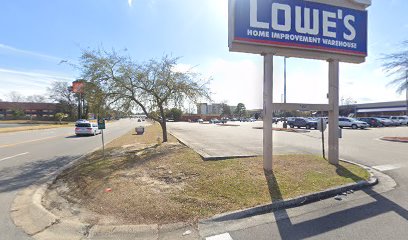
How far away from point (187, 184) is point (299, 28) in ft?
18.6

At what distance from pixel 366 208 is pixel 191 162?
5.04m

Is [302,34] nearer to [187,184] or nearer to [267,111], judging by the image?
[267,111]

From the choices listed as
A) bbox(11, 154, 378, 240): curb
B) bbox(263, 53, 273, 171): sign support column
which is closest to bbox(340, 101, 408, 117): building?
bbox(263, 53, 273, 171): sign support column

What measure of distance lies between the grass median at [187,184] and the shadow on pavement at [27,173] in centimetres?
72

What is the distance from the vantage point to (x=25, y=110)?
97438 mm

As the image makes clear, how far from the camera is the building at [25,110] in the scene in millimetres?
88350

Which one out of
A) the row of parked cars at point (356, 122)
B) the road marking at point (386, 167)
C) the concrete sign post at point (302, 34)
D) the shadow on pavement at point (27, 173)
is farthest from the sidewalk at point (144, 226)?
the row of parked cars at point (356, 122)

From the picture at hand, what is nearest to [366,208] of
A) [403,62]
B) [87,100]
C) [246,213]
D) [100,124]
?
[246,213]

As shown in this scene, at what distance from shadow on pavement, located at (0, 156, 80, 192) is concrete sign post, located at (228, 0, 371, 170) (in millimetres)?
6758

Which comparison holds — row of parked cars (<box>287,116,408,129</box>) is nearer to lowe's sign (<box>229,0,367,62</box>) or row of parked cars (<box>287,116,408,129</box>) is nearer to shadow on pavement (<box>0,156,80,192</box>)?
lowe's sign (<box>229,0,367,62</box>)

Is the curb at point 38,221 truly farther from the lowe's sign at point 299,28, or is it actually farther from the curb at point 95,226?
the lowe's sign at point 299,28

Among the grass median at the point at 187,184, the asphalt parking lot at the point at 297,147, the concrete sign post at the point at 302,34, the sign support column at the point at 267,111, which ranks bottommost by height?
the asphalt parking lot at the point at 297,147

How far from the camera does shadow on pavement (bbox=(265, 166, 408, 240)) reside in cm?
414

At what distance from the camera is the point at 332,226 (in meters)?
4.31
